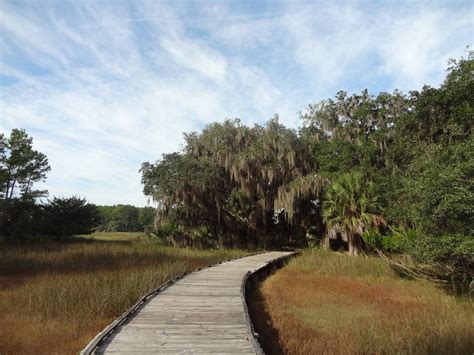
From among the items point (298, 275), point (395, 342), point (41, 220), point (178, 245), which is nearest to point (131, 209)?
point (41, 220)

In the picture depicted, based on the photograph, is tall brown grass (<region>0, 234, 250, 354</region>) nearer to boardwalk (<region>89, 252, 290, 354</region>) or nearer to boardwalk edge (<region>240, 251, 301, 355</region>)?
boardwalk (<region>89, 252, 290, 354</region>)

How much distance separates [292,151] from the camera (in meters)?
25.7

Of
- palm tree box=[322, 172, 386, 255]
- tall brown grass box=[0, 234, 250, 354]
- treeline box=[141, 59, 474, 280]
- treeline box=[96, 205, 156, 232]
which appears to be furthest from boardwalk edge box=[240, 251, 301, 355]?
treeline box=[96, 205, 156, 232]

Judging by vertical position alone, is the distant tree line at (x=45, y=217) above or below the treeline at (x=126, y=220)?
below

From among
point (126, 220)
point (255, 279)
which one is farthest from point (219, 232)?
point (126, 220)

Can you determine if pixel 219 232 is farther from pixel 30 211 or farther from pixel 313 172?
pixel 30 211

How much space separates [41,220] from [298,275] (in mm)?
23998

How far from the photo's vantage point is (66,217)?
30938mm

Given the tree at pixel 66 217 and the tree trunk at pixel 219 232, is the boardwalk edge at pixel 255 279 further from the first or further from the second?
the tree at pixel 66 217

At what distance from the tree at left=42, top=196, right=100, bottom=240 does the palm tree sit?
21169 millimetres

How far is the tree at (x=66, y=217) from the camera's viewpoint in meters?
30.5

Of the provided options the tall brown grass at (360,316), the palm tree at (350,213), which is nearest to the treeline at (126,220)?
the palm tree at (350,213)

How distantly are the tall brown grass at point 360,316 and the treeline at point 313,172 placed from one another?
401cm

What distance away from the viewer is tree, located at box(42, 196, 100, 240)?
30.5 m
